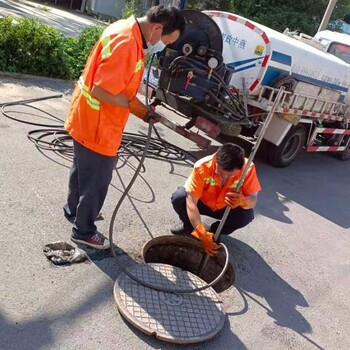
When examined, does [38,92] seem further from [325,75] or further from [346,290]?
[346,290]

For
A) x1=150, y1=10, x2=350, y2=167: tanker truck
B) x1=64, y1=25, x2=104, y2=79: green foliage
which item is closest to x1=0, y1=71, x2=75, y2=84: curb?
x1=64, y1=25, x2=104, y2=79: green foliage

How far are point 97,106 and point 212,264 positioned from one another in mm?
1761

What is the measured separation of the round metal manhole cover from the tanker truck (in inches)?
109

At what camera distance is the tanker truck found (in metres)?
5.30

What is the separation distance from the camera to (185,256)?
3.71 metres

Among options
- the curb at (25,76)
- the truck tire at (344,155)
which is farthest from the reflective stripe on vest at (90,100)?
the truck tire at (344,155)

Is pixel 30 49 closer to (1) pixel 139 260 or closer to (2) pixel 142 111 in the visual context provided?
(2) pixel 142 111

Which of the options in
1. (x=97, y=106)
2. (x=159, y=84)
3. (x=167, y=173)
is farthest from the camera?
(x=159, y=84)

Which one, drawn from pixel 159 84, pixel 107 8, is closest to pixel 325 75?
pixel 159 84

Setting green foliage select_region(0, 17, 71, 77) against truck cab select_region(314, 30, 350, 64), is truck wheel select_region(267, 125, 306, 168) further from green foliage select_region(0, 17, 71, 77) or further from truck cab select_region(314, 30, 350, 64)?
green foliage select_region(0, 17, 71, 77)

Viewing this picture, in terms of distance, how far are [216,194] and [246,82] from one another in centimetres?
283

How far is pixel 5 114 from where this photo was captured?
213 inches

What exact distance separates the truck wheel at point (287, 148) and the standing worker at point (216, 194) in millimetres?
3140

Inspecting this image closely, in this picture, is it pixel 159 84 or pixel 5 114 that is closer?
pixel 5 114
